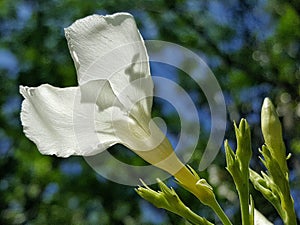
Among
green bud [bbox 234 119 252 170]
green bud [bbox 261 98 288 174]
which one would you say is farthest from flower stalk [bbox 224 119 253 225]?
green bud [bbox 261 98 288 174]

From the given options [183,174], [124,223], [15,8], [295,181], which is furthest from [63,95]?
[15,8]

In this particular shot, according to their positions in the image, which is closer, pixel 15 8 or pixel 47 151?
pixel 47 151

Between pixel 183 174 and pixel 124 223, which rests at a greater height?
pixel 183 174

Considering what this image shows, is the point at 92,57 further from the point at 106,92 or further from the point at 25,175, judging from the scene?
the point at 25,175

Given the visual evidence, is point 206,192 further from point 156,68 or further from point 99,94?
point 156,68

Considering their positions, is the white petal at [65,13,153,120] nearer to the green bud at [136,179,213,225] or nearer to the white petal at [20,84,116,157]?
the white petal at [20,84,116,157]

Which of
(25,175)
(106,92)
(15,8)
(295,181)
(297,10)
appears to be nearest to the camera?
(106,92)

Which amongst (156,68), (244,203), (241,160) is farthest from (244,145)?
(156,68)

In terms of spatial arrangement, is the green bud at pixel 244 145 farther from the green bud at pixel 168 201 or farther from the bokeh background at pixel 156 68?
the bokeh background at pixel 156 68

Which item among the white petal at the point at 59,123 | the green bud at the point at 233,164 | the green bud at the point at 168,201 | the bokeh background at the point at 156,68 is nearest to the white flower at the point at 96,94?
the white petal at the point at 59,123
